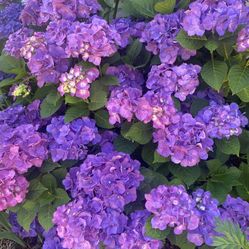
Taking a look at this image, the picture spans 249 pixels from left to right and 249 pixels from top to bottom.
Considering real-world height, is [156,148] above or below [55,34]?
below

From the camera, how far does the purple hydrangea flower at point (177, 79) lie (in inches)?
73.1

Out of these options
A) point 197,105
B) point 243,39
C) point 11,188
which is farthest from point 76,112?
point 243,39

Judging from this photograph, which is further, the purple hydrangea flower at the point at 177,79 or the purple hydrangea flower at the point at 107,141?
the purple hydrangea flower at the point at 107,141

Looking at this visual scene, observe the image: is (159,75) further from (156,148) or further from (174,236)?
(174,236)

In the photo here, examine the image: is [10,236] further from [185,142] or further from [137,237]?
[185,142]

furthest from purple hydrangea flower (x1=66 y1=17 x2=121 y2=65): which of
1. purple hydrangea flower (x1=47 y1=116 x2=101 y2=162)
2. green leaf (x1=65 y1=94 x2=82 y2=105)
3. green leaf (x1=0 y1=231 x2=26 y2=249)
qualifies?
green leaf (x1=0 y1=231 x2=26 y2=249)

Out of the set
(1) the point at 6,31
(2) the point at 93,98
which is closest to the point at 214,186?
(2) the point at 93,98

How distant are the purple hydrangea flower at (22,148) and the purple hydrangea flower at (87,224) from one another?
0.73 ft

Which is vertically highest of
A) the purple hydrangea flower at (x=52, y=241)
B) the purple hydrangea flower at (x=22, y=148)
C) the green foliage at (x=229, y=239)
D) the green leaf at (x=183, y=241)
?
the green foliage at (x=229, y=239)

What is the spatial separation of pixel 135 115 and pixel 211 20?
0.48m

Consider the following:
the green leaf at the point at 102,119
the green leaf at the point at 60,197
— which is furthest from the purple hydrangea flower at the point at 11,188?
the green leaf at the point at 102,119

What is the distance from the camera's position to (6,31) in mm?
2443

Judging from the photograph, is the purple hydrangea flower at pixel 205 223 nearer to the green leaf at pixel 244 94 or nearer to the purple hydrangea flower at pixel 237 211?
the purple hydrangea flower at pixel 237 211

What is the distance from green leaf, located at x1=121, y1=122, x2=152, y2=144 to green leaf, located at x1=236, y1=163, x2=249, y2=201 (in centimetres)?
48
